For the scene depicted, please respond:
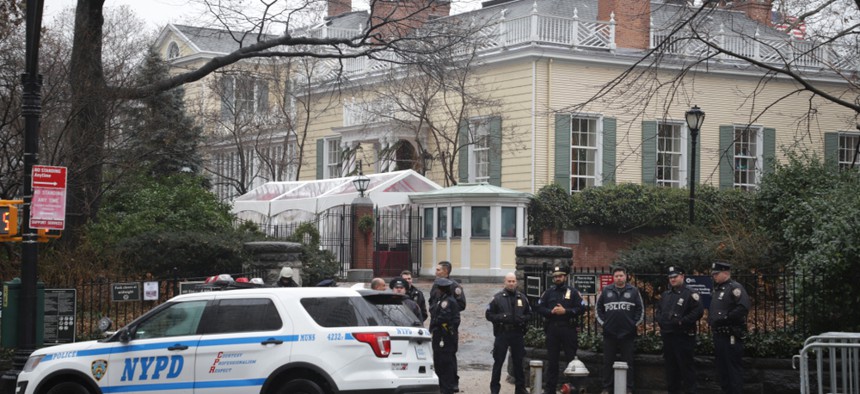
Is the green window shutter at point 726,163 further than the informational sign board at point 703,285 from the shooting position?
Yes

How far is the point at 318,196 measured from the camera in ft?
117

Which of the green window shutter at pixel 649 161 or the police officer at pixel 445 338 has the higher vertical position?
the green window shutter at pixel 649 161

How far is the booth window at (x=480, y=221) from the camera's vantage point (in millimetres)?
33000

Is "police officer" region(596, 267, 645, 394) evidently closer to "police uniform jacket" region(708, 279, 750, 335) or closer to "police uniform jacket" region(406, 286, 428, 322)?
"police uniform jacket" region(708, 279, 750, 335)

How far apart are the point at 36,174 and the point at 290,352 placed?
15.2 feet

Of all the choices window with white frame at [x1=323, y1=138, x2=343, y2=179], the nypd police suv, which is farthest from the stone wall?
window with white frame at [x1=323, y1=138, x2=343, y2=179]

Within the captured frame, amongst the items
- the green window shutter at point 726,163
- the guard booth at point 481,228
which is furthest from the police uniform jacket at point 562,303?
the green window shutter at point 726,163

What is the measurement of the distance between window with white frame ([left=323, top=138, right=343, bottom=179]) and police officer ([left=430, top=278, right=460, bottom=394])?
90.5 feet

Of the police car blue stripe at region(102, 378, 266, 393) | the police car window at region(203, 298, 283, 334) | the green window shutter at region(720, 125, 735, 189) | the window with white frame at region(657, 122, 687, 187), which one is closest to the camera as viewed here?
the police car blue stripe at region(102, 378, 266, 393)

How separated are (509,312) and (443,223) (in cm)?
1850

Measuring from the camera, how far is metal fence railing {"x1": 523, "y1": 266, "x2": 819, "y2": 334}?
50.6 ft

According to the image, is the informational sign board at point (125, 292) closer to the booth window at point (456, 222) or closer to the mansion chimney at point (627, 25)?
the booth window at point (456, 222)

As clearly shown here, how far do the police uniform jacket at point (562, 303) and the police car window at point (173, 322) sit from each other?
480cm

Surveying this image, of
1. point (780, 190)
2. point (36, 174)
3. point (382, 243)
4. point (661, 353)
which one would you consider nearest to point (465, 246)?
point (382, 243)
